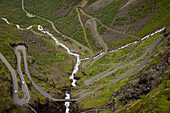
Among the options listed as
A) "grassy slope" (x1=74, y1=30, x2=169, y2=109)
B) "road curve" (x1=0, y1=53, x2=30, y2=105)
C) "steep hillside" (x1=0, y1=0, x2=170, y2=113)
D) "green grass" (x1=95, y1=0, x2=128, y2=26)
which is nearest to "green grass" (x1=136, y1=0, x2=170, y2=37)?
"steep hillside" (x1=0, y1=0, x2=170, y2=113)

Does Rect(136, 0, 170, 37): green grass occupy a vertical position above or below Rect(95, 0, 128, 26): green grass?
below

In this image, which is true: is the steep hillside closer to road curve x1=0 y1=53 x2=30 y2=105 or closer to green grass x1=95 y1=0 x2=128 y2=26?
green grass x1=95 y1=0 x2=128 y2=26

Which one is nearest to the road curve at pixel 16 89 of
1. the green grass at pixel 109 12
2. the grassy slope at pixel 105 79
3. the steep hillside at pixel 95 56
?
the steep hillside at pixel 95 56

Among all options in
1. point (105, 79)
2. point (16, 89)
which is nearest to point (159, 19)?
point (105, 79)

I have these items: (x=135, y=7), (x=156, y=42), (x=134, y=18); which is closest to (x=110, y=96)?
(x=156, y=42)

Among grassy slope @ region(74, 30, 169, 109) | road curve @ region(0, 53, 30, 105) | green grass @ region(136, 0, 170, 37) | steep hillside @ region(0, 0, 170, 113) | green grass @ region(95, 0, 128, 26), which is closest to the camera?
steep hillside @ region(0, 0, 170, 113)

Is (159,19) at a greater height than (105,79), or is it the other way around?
(159,19)

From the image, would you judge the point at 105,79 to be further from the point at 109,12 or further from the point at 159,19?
the point at 109,12

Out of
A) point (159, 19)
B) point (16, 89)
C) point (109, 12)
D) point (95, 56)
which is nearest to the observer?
point (16, 89)

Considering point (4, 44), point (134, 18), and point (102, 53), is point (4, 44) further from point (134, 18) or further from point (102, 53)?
point (134, 18)

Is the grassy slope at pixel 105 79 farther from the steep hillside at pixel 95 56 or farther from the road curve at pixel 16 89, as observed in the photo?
the road curve at pixel 16 89

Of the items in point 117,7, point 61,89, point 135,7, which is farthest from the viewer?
point 117,7
